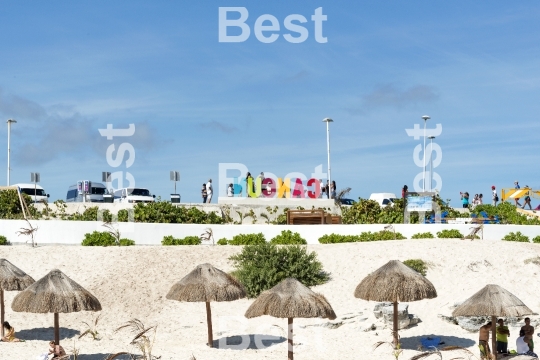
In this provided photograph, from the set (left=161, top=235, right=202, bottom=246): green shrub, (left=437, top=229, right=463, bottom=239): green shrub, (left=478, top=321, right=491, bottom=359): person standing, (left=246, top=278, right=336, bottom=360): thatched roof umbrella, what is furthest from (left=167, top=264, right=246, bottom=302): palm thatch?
(left=437, top=229, right=463, bottom=239): green shrub

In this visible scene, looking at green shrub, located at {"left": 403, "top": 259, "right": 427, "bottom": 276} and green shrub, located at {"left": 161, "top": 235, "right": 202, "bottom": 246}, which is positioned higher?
green shrub, located at {"left": 161, "top": 235, "right": 202, "bottom": 246}

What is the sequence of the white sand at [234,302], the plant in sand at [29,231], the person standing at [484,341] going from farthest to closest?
the plant in sand at [29,231] → the white sand at [234,302] → the person standing at [484,341]

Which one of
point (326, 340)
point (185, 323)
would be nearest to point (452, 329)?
point (326, 340)

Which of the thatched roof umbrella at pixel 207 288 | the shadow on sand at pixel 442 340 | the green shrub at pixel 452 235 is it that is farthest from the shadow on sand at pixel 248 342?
the green shrub at pixel 452 235

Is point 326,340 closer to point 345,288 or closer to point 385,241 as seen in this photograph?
point 345,288

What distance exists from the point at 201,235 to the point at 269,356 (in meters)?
14.2

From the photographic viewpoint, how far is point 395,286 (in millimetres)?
21734

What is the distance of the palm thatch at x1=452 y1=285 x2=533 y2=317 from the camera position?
19453 mm

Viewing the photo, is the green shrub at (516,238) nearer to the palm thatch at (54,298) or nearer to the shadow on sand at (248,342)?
the shadow on sand at (248,342)

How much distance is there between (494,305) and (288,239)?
16306mm

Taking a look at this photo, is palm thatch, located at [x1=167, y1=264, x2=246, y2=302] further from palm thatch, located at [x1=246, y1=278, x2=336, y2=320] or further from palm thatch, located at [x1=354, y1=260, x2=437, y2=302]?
palm thatch, located at [x1=354, y1=260, x2=437, y2=302]

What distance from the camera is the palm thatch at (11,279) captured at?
2245 cm

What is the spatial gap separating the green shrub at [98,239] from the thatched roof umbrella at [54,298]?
13873 millimetres

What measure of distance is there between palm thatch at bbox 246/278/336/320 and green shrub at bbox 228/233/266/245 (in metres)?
14.6
